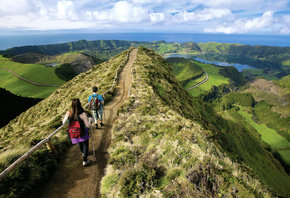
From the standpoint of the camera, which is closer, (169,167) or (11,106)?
(169,167)

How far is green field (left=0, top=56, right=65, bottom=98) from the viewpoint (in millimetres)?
76137

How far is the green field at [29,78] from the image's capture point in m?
76.1

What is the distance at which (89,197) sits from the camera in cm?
623

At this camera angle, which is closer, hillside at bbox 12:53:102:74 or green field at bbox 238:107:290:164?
green field at bbox 238:107:290:164

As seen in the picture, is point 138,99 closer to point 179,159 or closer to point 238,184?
point 179,159

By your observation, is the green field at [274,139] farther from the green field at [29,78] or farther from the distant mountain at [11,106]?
the green field at [29,78]

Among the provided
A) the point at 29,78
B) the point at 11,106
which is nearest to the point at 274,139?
the point at 11,106

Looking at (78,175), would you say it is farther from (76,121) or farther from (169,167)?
(169,167)

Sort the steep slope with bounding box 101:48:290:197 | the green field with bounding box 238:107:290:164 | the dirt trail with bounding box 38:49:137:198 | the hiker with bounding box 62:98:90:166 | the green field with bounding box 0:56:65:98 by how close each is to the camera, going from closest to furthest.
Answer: the steep slope with bounding box 101:48:290:197, the dirt trail with bounding box 38:49:137:198, the hiker with bounding box 62:98:90:166, the green field with bounding box 0:56:65:98, the green field with bounding box 238:107:290:164

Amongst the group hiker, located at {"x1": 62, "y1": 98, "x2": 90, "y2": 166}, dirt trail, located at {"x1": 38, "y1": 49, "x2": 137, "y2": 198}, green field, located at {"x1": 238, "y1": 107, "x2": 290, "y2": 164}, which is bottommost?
green field, located at {"x1": 238, "y1": 107, "x2": 290, "y2": 164}

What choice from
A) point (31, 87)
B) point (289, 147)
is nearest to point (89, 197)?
point (31, 87)

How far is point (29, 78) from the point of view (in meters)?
94.8

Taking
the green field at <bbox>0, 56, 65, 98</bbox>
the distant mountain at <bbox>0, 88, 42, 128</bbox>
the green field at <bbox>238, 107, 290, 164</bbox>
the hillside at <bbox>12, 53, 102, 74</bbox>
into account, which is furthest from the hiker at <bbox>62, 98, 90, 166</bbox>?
the hillside at <bbox>12, 53, 102, 74</bbox>

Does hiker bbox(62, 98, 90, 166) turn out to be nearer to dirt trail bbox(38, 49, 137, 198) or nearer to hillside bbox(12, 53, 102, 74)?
dirt trail bbox(38, 49, 137, 198)
